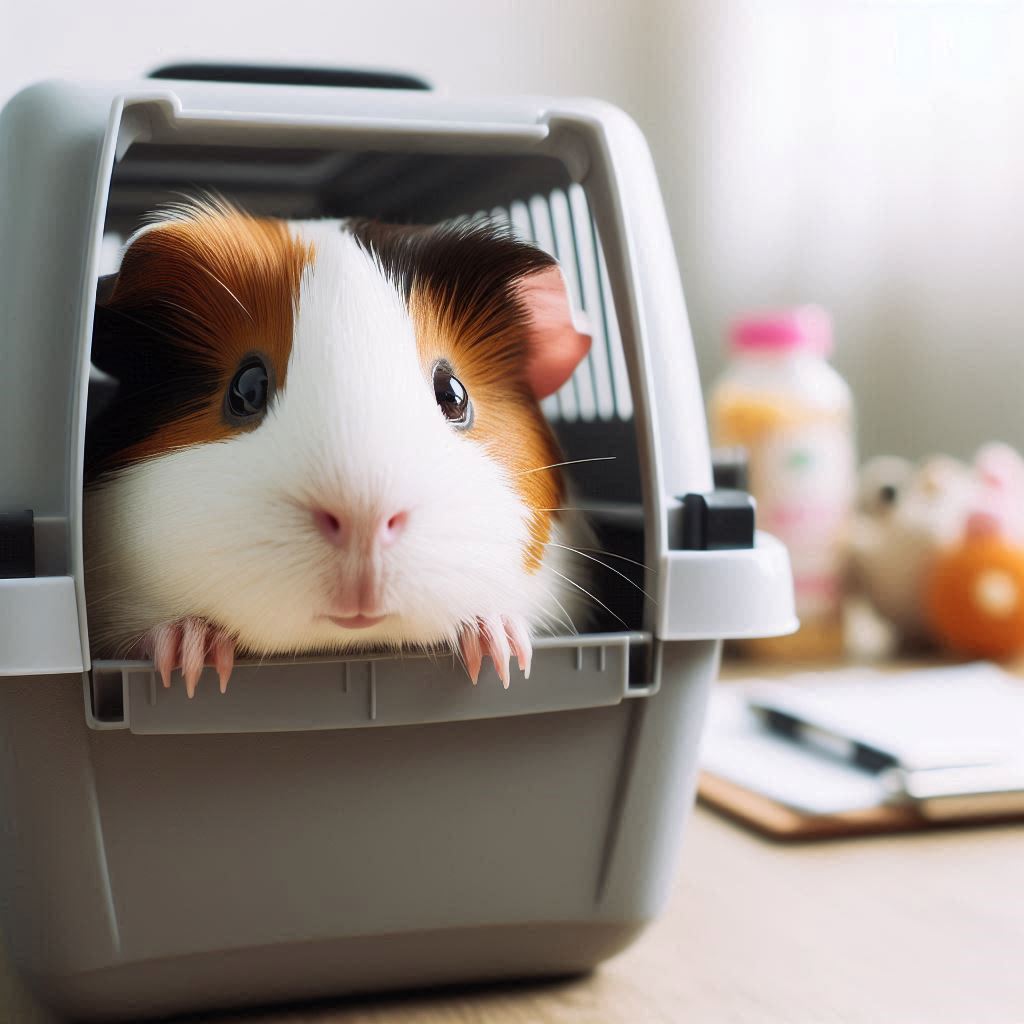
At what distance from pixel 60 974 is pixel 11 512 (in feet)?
0.80

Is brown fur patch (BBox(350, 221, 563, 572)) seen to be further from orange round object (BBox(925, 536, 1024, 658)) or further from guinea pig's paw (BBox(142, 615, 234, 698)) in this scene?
orange round object (BBox(925, 536, 1024, 658))

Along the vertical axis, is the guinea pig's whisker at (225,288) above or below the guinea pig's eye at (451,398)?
above

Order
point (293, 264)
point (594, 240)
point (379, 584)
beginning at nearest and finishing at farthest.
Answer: point (379, 584) → point (293, 264) → point (594, 240)

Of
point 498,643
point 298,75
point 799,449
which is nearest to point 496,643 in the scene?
point 498,643

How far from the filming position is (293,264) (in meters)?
0.62

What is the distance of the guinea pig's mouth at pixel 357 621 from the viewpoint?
20.6 inches

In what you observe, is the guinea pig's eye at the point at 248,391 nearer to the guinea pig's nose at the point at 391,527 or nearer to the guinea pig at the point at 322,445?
the guinea pig at the point at 322,445

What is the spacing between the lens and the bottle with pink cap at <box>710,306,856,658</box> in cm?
150

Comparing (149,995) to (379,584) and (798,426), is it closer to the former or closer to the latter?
(379,584)

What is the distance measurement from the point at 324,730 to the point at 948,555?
119cm

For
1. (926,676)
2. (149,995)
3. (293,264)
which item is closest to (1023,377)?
(926,676)

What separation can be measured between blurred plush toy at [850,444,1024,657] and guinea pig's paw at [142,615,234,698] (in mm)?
1227

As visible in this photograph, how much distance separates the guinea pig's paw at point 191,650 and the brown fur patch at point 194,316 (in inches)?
4.2

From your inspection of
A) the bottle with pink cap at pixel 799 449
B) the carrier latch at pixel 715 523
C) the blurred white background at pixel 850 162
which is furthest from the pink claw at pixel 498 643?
the blurred white background at pixel 850 162
